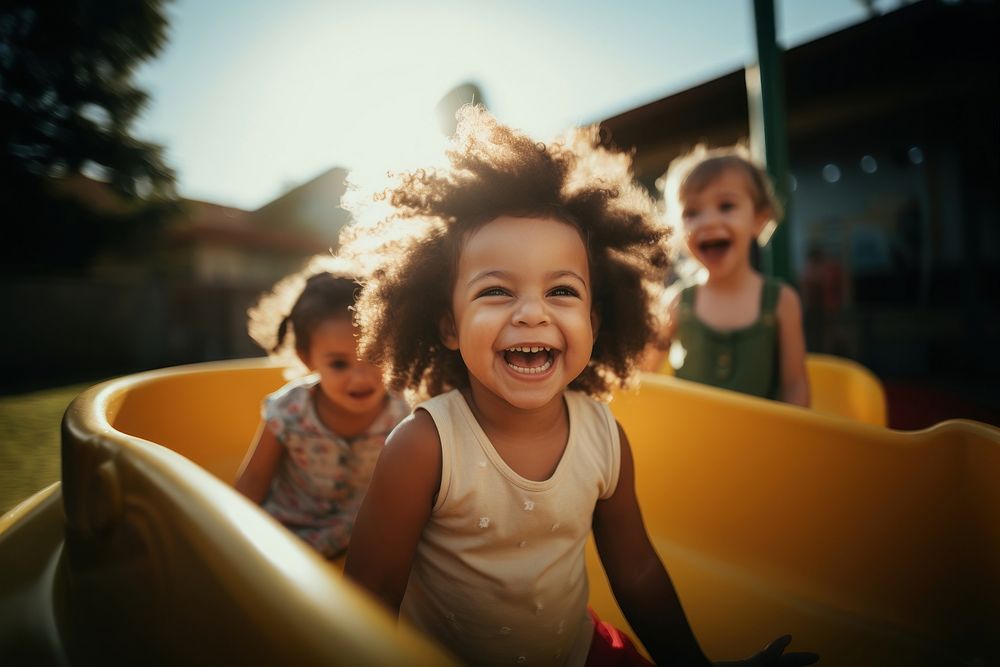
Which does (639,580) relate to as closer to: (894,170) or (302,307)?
(302,307)

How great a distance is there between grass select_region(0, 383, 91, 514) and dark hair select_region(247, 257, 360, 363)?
69 cm

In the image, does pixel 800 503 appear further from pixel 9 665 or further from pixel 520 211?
pixel 9 665

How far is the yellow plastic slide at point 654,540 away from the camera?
44 centimetres

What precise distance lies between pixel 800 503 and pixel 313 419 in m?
1.09

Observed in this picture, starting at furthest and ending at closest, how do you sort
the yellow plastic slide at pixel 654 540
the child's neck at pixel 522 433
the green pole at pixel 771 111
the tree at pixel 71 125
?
the tree at pixel 71 125 → the green pole at pixel 771 111 → the child's neck at pixel 522 433 → the yellow plastic slide at pixel 654 540

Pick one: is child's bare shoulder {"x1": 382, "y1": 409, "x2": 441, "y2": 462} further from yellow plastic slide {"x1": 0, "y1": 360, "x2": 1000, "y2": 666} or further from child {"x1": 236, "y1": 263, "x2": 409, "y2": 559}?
child {"x1": 236, "y1": 263, "x2": 409, "y2": 559}

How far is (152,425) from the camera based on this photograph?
1476mm

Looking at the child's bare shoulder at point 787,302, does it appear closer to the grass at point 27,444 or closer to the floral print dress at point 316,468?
the floral print dress at point 316,468

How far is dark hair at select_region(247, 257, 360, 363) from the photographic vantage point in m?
1.45

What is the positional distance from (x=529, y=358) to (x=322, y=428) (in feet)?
2.51

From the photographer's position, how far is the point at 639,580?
96cm

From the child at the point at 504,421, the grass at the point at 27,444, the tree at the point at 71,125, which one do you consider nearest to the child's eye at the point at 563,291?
the child at the point at 504,421

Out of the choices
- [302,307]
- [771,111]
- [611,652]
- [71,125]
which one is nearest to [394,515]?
[611,652]

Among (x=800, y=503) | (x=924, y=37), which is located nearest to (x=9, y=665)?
(x=800, y=503)
